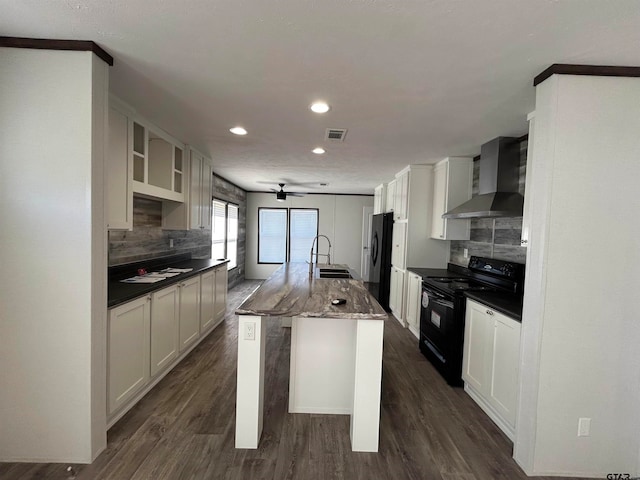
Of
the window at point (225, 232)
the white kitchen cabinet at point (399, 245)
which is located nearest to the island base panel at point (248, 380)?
→ the white kitchen cabinet at point (399, 245)

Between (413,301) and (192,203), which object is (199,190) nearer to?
(192,203)

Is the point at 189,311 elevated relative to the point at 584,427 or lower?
elevated

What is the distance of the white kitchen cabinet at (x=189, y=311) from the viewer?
3.12 metres

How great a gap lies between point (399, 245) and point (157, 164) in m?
3.53

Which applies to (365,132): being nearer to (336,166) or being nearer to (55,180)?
(336,166)

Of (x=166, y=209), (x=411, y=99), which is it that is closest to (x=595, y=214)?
(x=411, y=99)

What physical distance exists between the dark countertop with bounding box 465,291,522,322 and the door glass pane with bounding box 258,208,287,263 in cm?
596

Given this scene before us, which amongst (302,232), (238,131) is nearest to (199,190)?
(238,131)

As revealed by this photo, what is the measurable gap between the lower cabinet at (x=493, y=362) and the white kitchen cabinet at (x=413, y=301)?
3.81ft

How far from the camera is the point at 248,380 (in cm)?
192

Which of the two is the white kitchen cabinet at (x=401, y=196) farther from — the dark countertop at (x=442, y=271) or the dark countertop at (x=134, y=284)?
the dark countertop at (x=134, y=284)

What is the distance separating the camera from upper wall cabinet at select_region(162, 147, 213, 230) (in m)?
3.71

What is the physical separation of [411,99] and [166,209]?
305 centimetres

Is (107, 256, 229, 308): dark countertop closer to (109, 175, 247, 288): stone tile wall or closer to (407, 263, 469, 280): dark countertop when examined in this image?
(109, 175, 247, 288): stone tile wall
